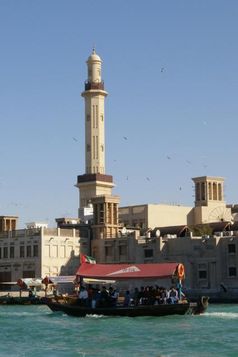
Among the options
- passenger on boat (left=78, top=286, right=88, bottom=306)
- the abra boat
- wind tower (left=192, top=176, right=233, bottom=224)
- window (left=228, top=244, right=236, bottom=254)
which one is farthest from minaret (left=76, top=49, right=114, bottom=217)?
passenger on boat (left=78, top=286, right=88, bottom=306)

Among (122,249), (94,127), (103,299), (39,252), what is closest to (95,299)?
(103,299)

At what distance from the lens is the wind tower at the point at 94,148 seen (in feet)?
373

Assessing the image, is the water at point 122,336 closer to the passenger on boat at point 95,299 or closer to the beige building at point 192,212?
the passenger on boat at point 95,299

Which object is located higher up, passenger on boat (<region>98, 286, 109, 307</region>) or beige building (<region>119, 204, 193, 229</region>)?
beige building (<region>119, 204, 193, 229</region>)

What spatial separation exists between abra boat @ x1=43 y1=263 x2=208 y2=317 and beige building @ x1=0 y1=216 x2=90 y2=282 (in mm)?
39676

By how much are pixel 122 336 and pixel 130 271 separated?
14487mm

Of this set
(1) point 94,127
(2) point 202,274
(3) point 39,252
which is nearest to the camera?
(2) point 202,274

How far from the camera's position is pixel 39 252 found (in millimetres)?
96188

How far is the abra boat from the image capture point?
161 feet

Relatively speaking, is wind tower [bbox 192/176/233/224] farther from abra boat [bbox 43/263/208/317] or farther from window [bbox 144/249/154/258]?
abra boat [bbox 43/263/208/317]

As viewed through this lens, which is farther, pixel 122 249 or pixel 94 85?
pixel 94 85

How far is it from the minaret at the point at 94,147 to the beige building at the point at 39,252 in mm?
13781

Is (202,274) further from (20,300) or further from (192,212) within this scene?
(192,212)

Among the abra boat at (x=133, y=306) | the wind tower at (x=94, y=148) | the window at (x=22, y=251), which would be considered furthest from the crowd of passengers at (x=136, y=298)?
the wind tower at (x=94, y=148)
